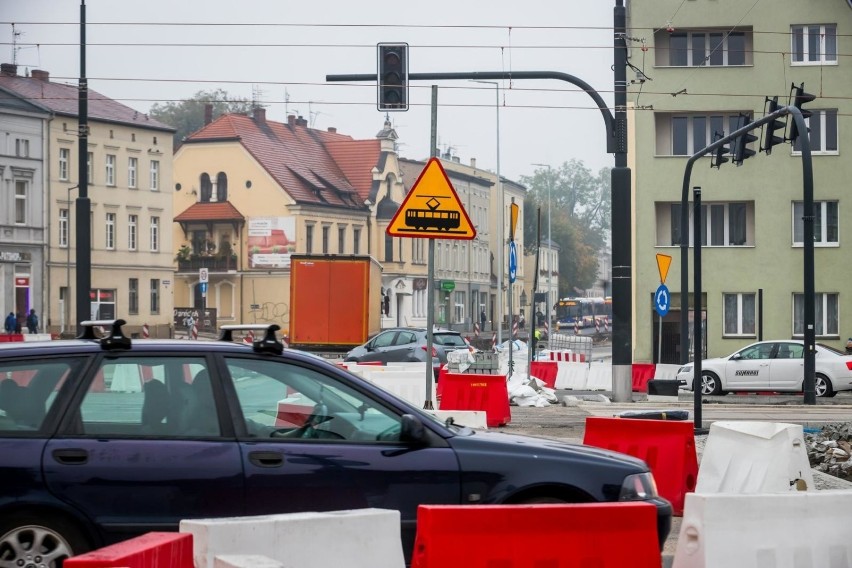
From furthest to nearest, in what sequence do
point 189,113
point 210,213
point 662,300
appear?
point 189,113
point 210,213
point 662,300

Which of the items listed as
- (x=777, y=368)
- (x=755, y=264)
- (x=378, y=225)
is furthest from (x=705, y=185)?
(x=378, y=225)

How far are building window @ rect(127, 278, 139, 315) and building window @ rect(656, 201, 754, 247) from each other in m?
38.2

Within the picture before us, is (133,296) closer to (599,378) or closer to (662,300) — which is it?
(599,378)

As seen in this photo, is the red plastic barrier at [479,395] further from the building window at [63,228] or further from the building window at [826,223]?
the building window at [63,228]

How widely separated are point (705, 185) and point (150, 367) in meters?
41.8

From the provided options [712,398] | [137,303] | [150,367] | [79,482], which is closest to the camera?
[79,482]

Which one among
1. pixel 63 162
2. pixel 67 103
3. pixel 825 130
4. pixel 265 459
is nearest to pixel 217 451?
pixel 265 459

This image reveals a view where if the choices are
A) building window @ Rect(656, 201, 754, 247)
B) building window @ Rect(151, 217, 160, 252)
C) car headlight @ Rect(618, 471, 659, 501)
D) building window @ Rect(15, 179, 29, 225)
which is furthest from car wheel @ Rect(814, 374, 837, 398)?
building window @ Rect(151, 217, 160, 252)

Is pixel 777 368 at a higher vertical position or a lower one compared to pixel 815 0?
lower

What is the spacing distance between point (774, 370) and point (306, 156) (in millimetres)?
63755

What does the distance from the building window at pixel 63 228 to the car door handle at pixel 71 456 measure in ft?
218

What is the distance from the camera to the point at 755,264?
47.6 meters

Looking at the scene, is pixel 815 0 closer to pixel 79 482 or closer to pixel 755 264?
pixel 755 264

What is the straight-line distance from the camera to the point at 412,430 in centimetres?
738
